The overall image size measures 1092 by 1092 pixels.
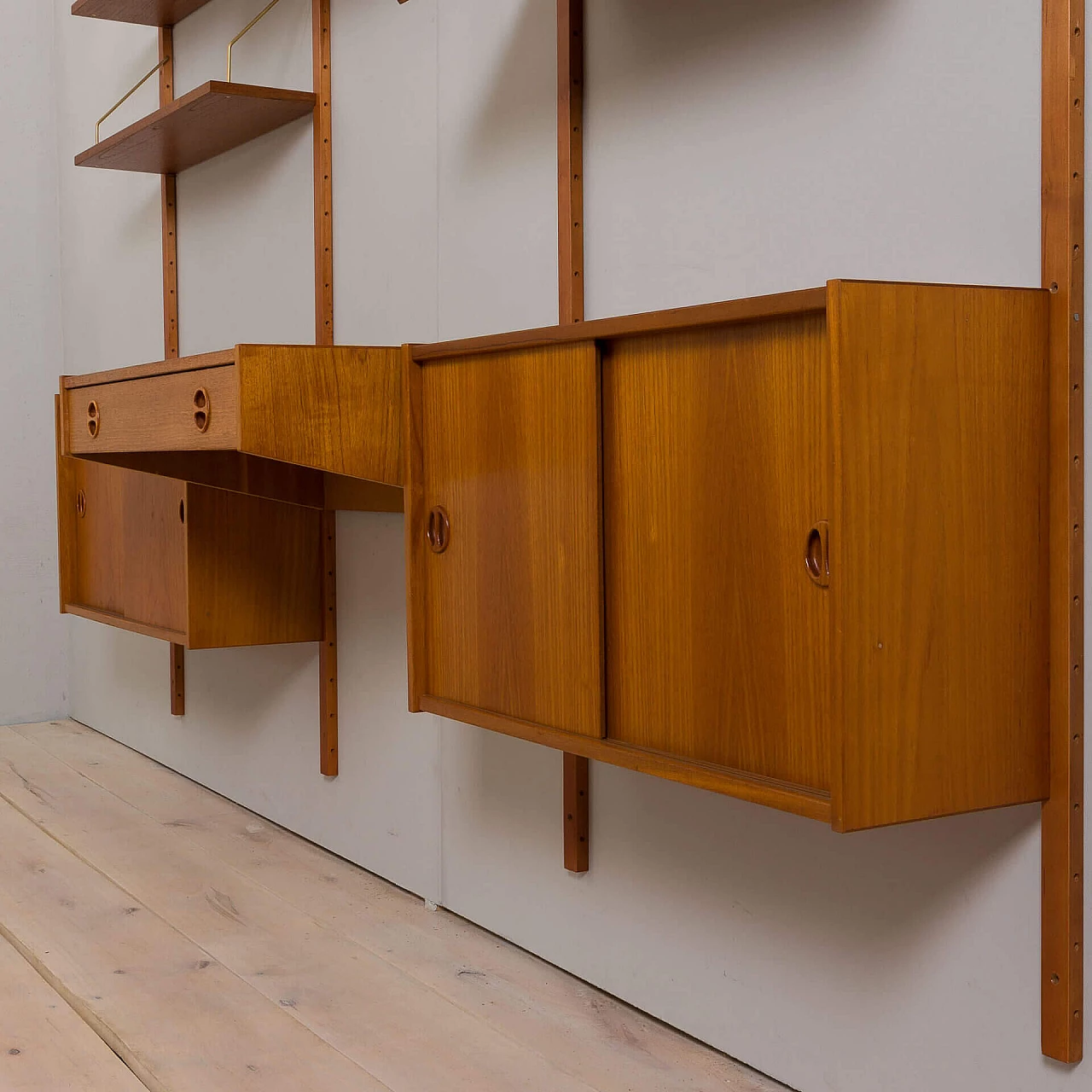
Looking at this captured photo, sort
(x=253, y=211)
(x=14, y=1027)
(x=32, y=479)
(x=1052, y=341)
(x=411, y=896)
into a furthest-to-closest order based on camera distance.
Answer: (x=32, y=479)
(x=253, y=211)
(x=411, y=896)
(x=14, y=1027)
(x=1052, y=341)

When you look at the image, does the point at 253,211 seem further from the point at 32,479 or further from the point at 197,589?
the point at 32,479

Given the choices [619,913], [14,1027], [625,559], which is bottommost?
[14,1027]

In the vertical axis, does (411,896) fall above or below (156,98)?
below

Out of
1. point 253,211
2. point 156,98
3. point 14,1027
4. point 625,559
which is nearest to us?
point 625,559

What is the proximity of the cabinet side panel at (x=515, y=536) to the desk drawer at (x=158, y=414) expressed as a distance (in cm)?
31

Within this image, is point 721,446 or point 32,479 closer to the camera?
point 721,446

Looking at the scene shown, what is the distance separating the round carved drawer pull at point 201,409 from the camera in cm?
211

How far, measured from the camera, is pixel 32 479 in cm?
440

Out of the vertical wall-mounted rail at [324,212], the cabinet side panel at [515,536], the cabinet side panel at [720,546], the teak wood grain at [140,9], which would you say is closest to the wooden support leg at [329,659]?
the vertical wall-mounted rail at [324,212]

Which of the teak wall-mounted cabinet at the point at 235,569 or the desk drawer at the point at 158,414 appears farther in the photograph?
the teak wall-mounted cabinet at the point at 235,569

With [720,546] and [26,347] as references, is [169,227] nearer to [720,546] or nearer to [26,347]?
[26,347]

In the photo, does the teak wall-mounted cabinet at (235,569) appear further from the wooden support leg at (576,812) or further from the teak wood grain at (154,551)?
the wooden support leg at (576,812)

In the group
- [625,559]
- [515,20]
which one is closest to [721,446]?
[625,559]

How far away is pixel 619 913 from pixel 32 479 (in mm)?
3042
